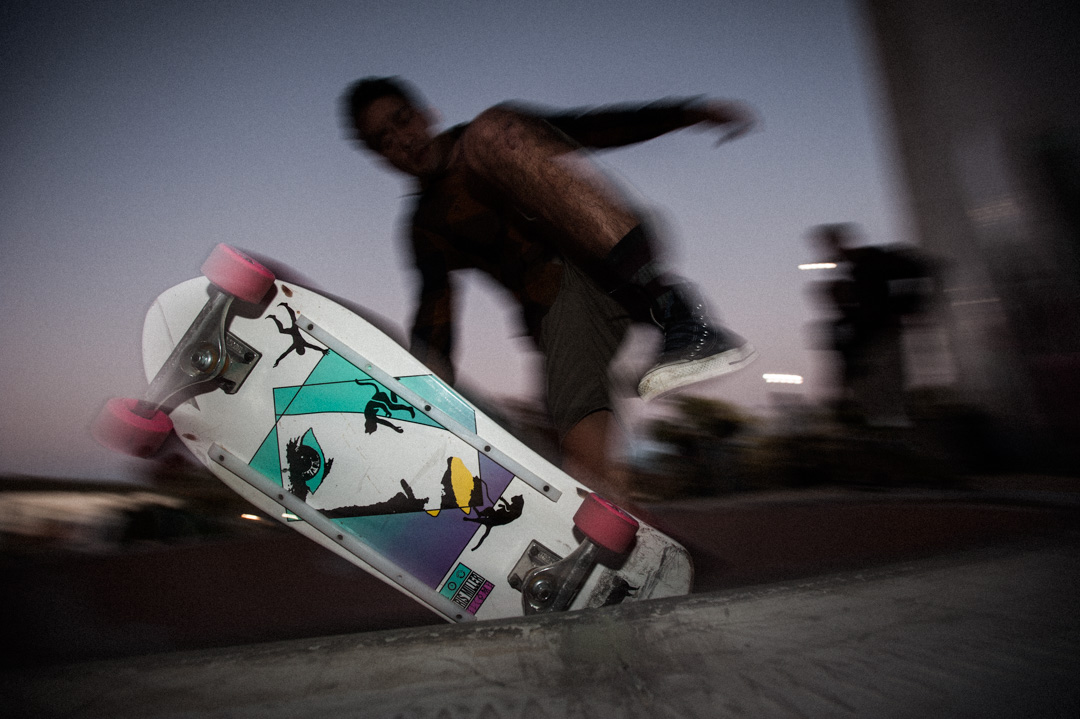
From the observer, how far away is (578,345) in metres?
1.43

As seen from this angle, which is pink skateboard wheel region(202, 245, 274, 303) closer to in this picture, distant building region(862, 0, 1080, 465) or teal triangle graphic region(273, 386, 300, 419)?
teal triangle graphic region(273, 386, 300, 419)

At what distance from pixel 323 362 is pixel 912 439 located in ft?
11.9

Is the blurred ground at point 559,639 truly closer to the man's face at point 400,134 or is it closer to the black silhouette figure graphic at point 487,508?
the black silhouette figure graphic at point 487,508

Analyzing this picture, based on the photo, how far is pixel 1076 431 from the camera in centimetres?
368

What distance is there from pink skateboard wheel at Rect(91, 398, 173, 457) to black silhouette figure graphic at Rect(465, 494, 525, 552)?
0.75 m

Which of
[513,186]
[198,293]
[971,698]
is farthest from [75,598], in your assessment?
[971,698]

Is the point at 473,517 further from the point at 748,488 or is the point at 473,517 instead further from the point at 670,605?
the point at 748,488

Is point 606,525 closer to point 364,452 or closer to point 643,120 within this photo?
point 364,452

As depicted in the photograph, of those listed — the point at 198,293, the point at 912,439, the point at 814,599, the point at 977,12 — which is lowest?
the point at 912,439

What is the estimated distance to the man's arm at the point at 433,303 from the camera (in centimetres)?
161

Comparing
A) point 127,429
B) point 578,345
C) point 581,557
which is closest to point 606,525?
point 581,557

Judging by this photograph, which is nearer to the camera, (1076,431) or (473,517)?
(473,517)

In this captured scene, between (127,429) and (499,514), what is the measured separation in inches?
34.1

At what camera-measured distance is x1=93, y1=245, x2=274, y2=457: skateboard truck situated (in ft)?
3.75
